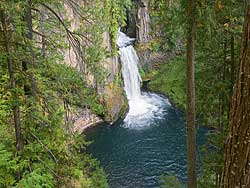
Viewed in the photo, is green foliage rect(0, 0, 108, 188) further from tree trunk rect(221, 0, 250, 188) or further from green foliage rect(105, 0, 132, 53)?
green foliage rect(105, 0, 132, 53)

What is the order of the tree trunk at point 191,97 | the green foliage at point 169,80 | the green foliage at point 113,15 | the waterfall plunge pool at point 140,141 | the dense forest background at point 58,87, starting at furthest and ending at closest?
1. the green foliage at point 169,80
2. the green foliage at point 113,15
3. the waterfall plunge pool at point 140,141
4. the tree trunk at point 191,97
5. the dense forest background at point 58,87

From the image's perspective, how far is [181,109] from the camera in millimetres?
20688

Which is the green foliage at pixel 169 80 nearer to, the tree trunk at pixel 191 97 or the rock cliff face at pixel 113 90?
the rock cliff face at pixel 113 90

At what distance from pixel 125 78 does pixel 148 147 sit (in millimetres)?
7116

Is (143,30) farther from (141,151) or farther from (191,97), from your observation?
(191,97)

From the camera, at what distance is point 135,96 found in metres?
22.8

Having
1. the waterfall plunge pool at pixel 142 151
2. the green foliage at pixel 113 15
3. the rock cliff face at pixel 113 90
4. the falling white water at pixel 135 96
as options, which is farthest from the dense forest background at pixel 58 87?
the falling white water at pixel 135 96

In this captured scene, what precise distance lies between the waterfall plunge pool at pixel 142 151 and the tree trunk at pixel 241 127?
1196 centimetres

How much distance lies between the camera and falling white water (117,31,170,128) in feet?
66.3

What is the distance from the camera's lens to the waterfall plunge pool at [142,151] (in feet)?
46.2

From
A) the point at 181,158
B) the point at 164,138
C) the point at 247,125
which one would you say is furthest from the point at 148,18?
the point at 247,125

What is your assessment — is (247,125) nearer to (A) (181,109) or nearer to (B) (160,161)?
(B) (160,161)

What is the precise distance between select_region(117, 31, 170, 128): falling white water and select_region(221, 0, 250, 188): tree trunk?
58.7 feet

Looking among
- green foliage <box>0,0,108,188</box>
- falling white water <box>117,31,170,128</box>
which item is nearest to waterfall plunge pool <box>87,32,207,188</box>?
falling white water <box>117,31,170,128</box>
